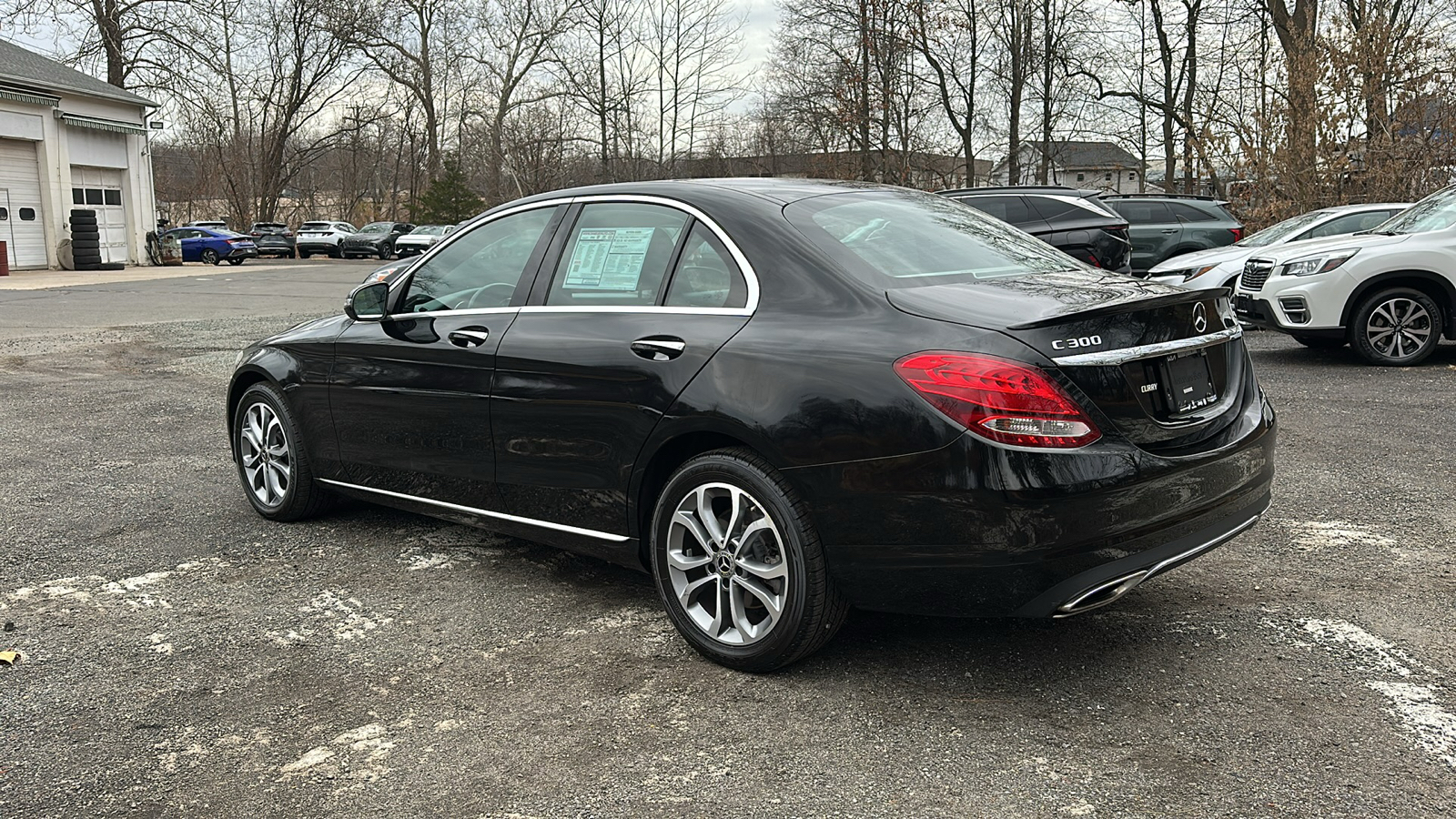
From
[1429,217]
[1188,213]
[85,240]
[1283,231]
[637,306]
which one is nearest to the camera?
[637,306]

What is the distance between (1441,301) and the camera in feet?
32.3

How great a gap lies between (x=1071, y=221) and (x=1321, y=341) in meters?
3.12

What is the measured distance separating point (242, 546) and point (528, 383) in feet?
6.10

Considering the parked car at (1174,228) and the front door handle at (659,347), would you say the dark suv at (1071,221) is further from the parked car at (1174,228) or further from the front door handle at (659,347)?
the front door handle at (659,347)

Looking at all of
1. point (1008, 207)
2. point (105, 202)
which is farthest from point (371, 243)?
point (1008, 207)

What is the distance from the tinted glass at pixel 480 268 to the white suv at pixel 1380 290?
8002 millimetres

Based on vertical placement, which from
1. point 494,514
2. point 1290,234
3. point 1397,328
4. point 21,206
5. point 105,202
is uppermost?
point 105,202

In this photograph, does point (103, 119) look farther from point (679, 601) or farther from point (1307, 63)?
point (679, 601)

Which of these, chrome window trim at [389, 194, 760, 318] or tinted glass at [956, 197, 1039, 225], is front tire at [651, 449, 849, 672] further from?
tinted glass at [956, 197, 1039, 225]

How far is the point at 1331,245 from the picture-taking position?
1027 cm

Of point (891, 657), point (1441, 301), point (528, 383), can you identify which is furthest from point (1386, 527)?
point (1441, 301)

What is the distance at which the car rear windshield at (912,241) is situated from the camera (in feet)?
12.1

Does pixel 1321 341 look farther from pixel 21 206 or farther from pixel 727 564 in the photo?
pixel 21 206

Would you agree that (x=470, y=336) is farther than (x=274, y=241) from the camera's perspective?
No
